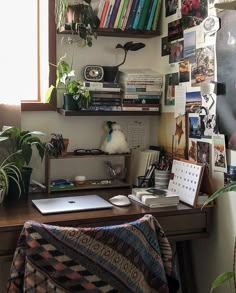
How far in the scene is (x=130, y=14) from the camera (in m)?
2.40

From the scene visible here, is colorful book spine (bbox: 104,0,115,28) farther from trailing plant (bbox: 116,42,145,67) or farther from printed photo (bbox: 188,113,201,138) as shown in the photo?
printed photo (bbox: 188,113,201,138)

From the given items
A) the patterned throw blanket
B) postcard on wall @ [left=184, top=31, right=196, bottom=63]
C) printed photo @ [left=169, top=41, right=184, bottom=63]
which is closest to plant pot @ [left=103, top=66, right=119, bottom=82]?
printed photo @ [left=169, top=41, right=184, bottom=63]

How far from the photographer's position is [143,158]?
248 cm

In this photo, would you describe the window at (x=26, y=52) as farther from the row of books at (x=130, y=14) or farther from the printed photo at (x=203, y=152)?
the printed photo at (x=203, y=152)

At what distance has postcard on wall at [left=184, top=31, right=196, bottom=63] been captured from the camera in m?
2.18

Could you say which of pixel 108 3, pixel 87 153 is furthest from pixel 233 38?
pixel 87 153

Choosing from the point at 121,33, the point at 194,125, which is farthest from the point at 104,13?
the point at 194,125

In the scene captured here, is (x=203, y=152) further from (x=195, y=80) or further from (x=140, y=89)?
(x=140, y=89)

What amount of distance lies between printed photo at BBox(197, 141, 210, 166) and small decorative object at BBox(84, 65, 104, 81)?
705 mm

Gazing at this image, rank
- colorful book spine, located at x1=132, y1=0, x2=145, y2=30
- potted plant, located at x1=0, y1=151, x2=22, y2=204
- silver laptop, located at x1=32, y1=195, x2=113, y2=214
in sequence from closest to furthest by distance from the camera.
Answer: silver laptop, located at x1=32, y1=195, x2=113, y2=214, potted plant, located at x1=0, y1=151, x2=22, y2=204, colorful book spine, located at x1=132, y1=0, x2=145, y2=30

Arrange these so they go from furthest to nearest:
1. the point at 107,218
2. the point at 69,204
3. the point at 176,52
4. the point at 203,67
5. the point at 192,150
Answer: the point at 176,52 < the point at 192,150 < the point at 203,67 < the point at 69,204 < the point at 107,218

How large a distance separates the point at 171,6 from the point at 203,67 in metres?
0.50

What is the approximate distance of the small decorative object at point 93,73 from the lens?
2.41 metres

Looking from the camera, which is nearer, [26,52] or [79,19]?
[79,19]
